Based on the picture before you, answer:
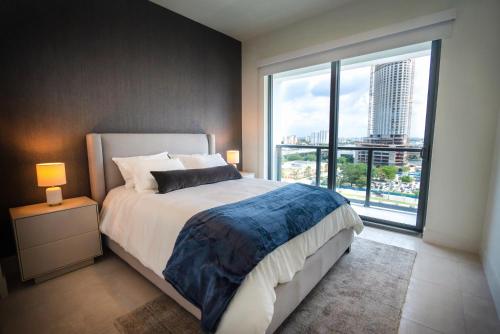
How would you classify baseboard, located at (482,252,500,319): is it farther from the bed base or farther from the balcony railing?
the balcony railing

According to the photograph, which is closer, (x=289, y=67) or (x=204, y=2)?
(x=204, y=2)

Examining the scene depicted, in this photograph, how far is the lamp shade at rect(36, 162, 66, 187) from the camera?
207 cm

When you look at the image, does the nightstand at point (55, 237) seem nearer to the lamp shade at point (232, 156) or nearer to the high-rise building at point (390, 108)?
the lamp shade at point (232, 156)

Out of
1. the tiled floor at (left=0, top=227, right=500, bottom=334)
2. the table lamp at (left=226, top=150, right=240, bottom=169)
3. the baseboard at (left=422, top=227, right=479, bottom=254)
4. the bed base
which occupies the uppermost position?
the table lamp at (left=226, top=150, right=240, bottom=169)

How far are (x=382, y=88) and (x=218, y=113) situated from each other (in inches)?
98.7

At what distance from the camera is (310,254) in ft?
5.78

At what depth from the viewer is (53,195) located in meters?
2.17

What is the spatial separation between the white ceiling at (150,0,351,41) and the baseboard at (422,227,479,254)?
304 cm

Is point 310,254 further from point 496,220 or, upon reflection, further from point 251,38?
point 251,38

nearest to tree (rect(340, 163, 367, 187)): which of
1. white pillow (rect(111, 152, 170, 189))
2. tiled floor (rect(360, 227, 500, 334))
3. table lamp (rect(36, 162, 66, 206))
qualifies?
tiled floor (rect(360, 227, 500, 334))

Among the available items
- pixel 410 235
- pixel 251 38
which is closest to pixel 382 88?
pixel 410 235

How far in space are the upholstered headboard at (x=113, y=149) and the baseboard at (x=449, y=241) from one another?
10.7 feet

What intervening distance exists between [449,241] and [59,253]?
3.92 metres

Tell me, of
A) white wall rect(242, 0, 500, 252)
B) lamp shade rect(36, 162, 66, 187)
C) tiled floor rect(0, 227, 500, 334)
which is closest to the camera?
tiled floor rect(0, 227, 500, 334)
